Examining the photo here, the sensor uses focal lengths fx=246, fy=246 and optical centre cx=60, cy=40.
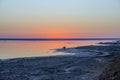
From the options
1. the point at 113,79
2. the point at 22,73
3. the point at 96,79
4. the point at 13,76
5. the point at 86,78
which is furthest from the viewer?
the point at 22,73

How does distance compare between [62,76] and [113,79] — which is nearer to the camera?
[113,79]

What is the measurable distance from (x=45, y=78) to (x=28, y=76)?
182 cm

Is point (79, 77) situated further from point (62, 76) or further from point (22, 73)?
point (22, 73)

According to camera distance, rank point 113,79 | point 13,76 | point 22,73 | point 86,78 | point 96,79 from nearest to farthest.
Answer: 1. point 113,79
2. point 96,79
3. point 86,78
4. point 13,76
5. point 22,73

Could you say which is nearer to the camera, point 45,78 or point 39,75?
point 45,78

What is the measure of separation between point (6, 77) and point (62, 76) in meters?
4.66

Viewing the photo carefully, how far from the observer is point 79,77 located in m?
20.0

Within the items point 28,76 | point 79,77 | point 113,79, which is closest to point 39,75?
point 28,76

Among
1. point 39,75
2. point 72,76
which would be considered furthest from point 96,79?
point 39,75

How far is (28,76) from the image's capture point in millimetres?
20953

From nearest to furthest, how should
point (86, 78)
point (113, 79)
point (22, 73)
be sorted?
point (113, 79) → point (86, 78) → point (22, 73)

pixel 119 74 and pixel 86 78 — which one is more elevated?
pixel 119 74

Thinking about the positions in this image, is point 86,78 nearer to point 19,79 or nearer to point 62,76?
point 62,76

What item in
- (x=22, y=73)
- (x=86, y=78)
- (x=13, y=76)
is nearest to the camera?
(x=86, y=78)
